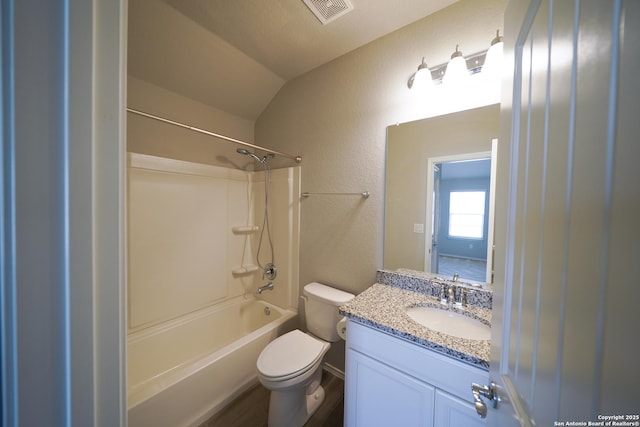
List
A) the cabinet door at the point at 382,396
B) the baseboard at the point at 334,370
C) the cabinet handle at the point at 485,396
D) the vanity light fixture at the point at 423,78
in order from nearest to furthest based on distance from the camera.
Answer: the cabinet handle at the point at 485,396, the cabinet door at the point at 382,396, the vanity light fixture at the point at 423,78, the baseboard at the point at 334,370

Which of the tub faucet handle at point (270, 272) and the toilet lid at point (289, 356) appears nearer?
the toilet lid at point (289, 356)

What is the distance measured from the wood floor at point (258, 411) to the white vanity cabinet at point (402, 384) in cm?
42

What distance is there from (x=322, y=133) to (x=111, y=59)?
1.57 meters

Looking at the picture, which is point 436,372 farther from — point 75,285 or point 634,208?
point 75,285

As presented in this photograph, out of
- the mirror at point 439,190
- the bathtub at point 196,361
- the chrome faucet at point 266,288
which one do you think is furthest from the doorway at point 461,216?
the chrome faucet at point 266,288

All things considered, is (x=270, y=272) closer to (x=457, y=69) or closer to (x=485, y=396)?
(x=485, y=396)

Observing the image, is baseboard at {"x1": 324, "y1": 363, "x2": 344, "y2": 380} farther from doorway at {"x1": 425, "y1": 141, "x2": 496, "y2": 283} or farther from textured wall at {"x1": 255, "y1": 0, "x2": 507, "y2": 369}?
doorway at {"x1": 425, "y1": 141, "x2": 496, "y2": 283}

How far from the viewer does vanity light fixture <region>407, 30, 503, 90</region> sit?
1.06 m

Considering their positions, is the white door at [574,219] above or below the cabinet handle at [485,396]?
above

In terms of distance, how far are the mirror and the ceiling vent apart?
79 centimetres

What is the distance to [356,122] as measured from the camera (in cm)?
161

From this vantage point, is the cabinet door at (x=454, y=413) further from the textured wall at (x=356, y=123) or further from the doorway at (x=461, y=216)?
the textured wall at (x=356, y=123)

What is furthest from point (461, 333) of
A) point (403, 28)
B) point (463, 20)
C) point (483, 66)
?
point (403, 28)

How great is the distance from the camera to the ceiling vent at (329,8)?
4.16 feet
